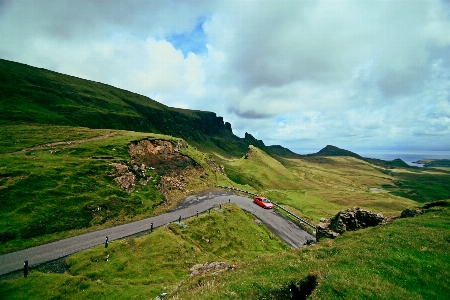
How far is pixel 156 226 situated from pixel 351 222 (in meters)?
30.0

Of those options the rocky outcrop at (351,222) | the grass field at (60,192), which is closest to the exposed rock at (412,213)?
the rocky outcrop at (351,222)

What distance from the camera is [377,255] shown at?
16.6 m

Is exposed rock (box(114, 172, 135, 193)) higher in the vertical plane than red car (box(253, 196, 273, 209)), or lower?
higher

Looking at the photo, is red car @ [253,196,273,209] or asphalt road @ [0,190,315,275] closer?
asphalt road @ [0,190,315,275]

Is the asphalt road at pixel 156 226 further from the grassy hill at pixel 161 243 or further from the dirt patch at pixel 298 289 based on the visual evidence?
the dirt patch at pixel 298 289

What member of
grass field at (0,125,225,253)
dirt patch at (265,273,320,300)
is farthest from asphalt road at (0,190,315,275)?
dirt patch at (265,273,320,300)

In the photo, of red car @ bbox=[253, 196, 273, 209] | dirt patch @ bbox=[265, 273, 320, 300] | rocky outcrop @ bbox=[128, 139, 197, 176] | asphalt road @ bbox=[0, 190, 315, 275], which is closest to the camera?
dirt patch @ bbox=[265, 273, 320, 300]

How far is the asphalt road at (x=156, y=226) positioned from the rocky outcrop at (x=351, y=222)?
14.9 meters

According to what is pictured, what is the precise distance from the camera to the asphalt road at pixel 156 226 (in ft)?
85.8

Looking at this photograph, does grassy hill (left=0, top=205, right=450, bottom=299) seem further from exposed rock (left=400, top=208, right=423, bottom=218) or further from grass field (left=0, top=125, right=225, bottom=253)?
grass field (left=0, top=125, right=225, bottom=253)

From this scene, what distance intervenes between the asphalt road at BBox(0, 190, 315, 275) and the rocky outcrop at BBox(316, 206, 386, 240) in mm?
14894

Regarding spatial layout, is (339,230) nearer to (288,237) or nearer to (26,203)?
(288,237)

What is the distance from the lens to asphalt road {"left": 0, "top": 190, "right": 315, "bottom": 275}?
2616 centimetres

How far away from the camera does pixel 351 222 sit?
29.4 meters
